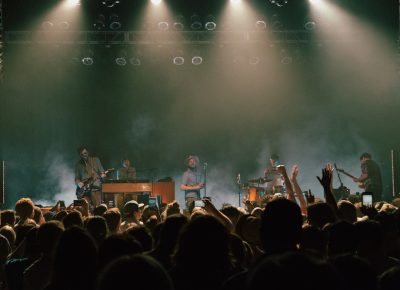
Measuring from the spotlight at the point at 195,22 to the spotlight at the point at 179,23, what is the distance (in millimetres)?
280

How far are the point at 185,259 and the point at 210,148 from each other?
18.6 meters

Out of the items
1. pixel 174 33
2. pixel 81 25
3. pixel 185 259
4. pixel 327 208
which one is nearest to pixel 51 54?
pixel 81 25

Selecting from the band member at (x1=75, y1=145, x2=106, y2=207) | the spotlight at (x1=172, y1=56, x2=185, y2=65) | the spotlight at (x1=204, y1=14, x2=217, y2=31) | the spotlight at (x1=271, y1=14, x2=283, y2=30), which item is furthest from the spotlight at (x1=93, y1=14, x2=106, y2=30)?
the spotlight at (x1=271, y1=14, x2=283, y2=30)

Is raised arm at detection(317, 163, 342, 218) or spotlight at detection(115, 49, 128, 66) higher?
spotlight at detection(115, 49, 128, 66)

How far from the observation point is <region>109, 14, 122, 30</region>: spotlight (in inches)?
671

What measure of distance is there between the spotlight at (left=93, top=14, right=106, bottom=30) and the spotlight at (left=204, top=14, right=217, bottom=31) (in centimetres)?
298

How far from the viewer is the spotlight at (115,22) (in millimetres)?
17036

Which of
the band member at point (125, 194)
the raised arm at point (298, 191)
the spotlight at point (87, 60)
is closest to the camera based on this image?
the raised arm at point (298, 191)

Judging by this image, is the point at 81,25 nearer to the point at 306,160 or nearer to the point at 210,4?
the point at 210,4

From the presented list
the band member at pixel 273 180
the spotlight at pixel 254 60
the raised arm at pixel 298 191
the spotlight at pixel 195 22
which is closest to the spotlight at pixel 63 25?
the spotlight at pixel 195 22

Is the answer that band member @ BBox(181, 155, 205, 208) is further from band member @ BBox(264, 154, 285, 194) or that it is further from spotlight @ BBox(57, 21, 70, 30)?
spotlight @ BBox(57, 21, 70, 30)

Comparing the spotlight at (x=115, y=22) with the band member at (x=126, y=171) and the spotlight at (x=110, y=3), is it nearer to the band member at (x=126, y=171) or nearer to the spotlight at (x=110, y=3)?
the spotlight at (x=110, y=3)

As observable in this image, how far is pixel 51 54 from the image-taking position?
679 inches

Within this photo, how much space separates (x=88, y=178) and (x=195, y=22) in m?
5.51
